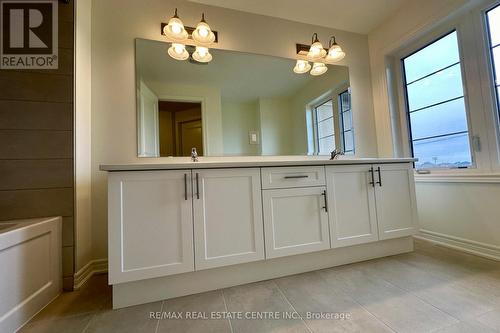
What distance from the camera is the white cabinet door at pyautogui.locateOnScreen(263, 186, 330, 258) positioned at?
1.44m

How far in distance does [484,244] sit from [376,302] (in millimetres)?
1264

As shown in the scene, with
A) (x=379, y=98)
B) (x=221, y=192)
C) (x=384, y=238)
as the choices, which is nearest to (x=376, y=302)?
(x=384, y=238)

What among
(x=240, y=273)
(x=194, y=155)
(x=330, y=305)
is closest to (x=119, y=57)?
(x=194, y=155)

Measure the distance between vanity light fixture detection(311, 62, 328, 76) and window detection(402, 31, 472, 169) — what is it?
0.93 meters

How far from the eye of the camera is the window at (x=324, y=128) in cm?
227

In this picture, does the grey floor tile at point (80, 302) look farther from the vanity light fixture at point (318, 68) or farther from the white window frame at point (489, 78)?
the white window frame at point (489, 78)

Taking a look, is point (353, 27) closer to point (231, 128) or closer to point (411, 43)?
point (411, 43)

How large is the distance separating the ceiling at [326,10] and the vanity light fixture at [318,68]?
18.3 inches

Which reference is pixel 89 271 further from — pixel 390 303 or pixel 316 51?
pixel 316 51

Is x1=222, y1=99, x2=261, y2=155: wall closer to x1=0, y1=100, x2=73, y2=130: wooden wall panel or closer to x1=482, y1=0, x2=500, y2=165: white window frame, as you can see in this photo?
x1=0, y1=100, x2=73, y2=130: wooden wall panel

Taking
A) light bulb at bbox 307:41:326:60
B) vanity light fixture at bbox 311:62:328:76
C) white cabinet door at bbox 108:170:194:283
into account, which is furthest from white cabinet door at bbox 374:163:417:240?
white cabinet door at bbox 108:170:194:283

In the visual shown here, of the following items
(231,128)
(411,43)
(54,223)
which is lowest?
(54,223)

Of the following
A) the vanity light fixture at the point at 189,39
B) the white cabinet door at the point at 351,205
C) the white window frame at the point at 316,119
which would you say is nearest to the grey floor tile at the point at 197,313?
the white cabinet door at the point at 351,205

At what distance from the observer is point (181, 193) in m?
1.29
